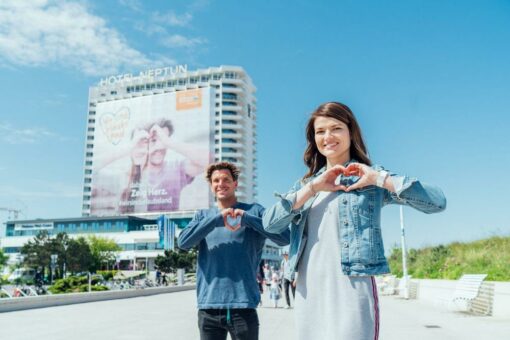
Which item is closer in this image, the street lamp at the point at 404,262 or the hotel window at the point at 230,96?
the street lamp at the point at 404,262

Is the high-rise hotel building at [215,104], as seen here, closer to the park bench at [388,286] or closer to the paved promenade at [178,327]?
the park bench at [388,286]

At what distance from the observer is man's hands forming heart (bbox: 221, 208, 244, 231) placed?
3.06 meters

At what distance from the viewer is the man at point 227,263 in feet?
10.1

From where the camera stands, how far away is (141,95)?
10394 centimetres

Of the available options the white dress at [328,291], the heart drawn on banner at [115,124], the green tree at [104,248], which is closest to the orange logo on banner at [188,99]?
the heart drawn on banner at [115,124]

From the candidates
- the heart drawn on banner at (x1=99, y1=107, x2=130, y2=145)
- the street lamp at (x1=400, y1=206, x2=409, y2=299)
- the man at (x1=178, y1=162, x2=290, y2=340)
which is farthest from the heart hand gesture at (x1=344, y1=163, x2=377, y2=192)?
the heart drawn on banner at (x1=99, y1=107, x2=130, y2=145)

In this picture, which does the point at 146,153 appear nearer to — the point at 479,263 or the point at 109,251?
the point at 109,251

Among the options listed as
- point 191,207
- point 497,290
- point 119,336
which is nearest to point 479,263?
point 497,290

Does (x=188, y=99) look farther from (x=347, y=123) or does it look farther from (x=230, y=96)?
(x=347, y=123)

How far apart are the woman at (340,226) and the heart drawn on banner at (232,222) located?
92 centimetres

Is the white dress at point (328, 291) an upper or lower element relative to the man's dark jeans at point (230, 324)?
upper

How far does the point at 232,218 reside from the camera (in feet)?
10.2

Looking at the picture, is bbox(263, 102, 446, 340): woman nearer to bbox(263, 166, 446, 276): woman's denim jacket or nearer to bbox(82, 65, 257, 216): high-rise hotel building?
bbox(263, 166, 446, 276): woman's denim jacket

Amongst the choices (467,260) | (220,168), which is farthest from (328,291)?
(467,260)
